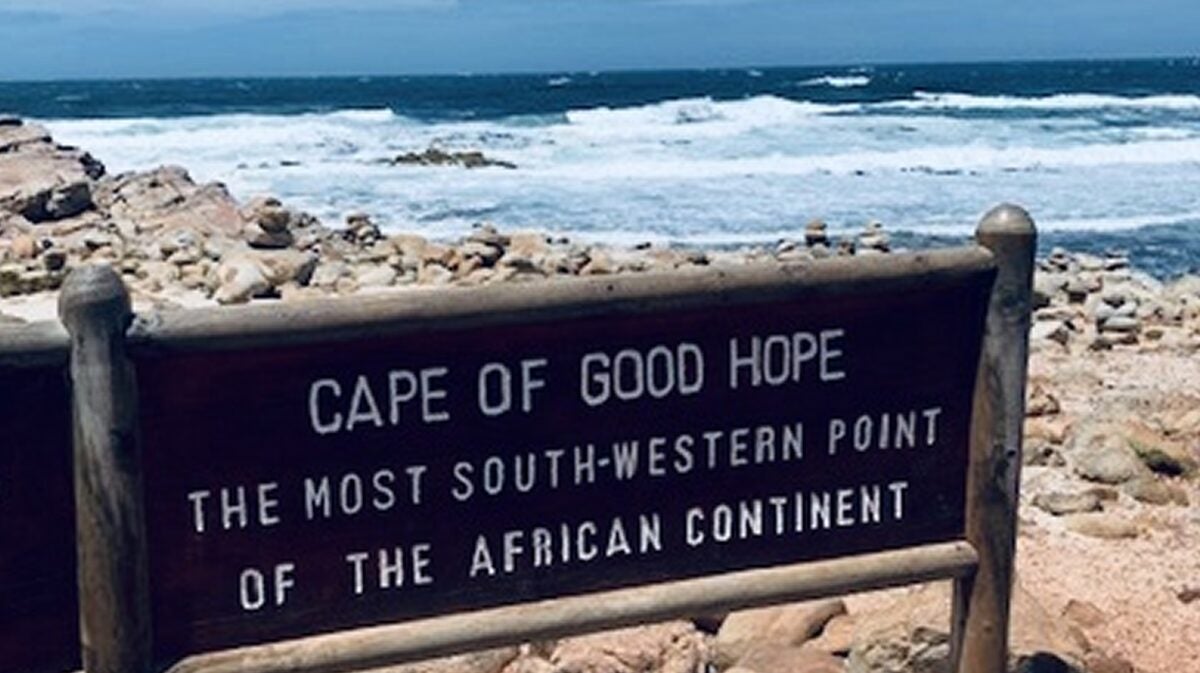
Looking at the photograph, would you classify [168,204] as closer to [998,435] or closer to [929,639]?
[929,639]

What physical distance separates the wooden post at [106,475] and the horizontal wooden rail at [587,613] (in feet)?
0.37

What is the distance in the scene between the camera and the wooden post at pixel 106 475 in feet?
6.81

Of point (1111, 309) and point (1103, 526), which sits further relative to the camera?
point (1111, 309)

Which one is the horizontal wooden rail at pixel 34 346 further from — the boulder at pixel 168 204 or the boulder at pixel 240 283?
the boulder at pixel 168 204

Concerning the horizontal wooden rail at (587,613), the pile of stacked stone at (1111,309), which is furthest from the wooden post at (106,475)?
the pile of stacked stone at (1111,309)

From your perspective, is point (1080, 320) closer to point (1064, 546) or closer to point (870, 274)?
point (1064, 546)

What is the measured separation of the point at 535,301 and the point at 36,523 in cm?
74

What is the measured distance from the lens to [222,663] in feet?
7.25

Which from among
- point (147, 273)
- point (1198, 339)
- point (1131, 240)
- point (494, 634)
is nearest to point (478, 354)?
point (494, 634)

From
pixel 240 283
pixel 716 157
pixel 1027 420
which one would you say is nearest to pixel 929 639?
pixel 1027 420

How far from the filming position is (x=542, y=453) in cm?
230

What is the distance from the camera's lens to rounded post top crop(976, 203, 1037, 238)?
249 centimetres

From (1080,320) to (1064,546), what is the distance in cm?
659

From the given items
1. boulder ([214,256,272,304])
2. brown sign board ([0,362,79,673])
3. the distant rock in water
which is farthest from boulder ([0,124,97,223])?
brown sign board ([0,362,79,673])
